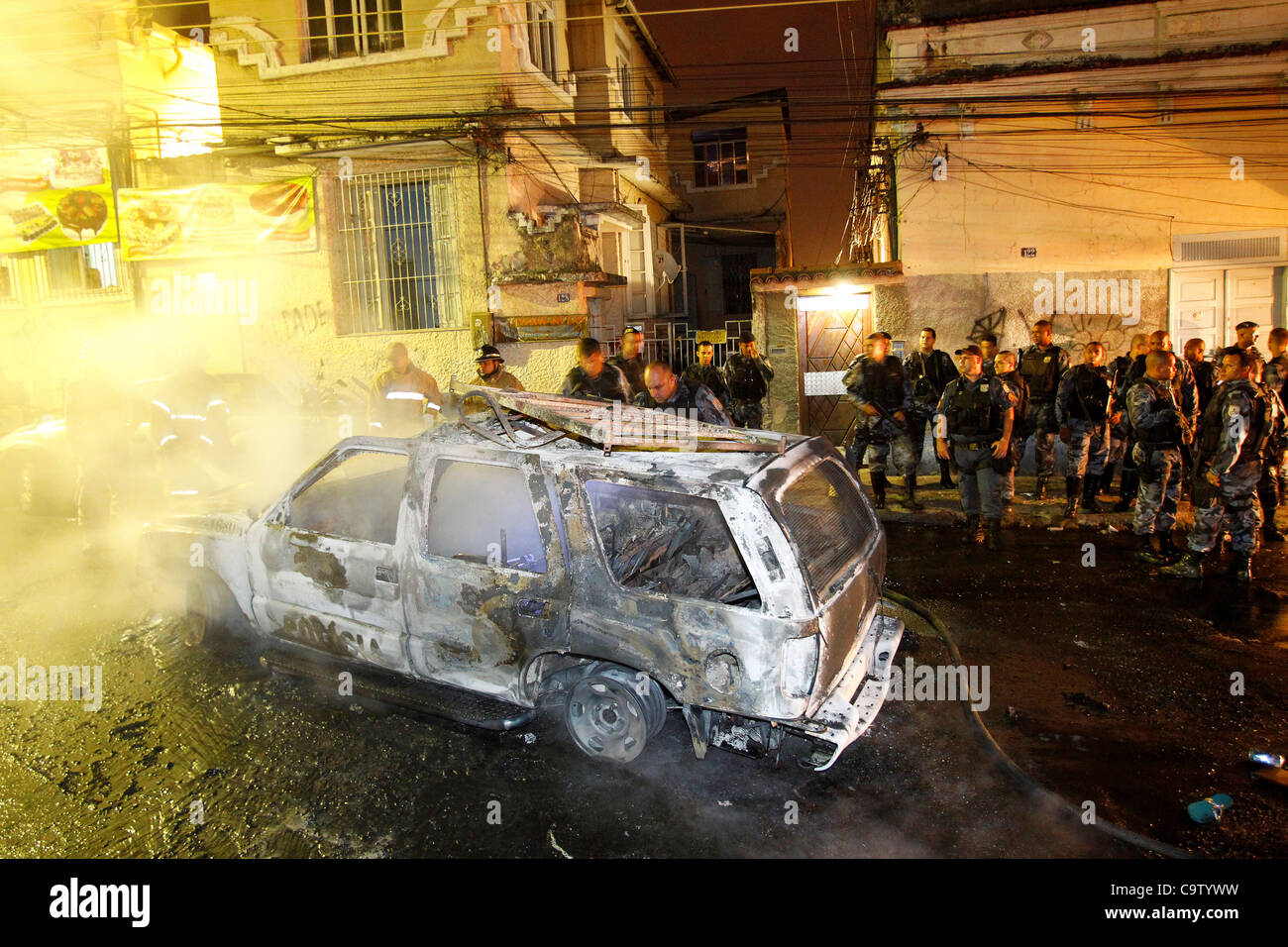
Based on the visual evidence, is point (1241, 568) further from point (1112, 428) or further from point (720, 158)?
point (720, 158)

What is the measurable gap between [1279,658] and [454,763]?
5.22m

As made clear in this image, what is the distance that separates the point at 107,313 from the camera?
14.0 m

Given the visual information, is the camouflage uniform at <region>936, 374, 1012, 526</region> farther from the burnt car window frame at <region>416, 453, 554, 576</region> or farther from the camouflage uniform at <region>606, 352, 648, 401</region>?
the burnt car window frame at <region>416, 453, 554, 576</region>

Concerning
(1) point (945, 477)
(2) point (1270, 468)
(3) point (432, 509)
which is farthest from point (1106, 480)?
(3) point (432, 509)

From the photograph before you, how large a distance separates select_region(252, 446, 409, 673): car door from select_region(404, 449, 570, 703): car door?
19 centimetres

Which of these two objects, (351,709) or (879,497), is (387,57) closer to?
(879,497)

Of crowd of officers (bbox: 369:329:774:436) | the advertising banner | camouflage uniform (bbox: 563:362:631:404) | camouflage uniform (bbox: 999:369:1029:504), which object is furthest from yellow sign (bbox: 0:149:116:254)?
camouflage uniform (bbox: 999:369:1029:504)

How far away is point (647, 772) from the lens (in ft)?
12.3

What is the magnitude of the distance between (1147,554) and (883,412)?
122 inches

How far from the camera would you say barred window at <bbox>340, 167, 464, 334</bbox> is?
487 inches

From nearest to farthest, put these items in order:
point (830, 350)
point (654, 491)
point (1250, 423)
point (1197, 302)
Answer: point (654, 491), point (1250, 423), point (1197, 302), point (830, 350)

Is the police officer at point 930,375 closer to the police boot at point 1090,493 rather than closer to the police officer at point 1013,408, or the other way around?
the police officer at point 1013,408
